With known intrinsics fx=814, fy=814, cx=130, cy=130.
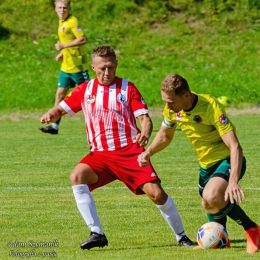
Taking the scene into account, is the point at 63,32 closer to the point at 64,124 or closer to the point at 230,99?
the point at 64,124

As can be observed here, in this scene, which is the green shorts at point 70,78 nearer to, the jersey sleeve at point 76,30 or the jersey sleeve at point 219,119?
the jersey sleeve at point 76,30

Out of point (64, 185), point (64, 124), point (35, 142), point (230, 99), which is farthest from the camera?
point (230, 99)

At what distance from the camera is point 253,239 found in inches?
251

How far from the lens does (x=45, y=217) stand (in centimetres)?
789

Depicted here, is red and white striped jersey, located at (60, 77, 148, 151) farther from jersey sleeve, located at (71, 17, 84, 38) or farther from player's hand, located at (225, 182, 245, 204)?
jersey sleeve, located at (71, 17, 84, 38)

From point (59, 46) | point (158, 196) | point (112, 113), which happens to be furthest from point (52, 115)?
point (59, 46)

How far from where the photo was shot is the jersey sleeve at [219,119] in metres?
6.29

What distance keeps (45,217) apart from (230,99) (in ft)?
38.9

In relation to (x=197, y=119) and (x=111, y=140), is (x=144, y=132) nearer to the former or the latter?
(x=111, y=140)

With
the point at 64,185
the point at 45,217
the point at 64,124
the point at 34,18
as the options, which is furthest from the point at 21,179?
the point at 34,18

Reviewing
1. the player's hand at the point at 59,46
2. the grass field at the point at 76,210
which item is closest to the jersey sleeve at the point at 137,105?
the grass field at the point at 76,210

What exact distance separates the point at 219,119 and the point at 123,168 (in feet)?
3.20

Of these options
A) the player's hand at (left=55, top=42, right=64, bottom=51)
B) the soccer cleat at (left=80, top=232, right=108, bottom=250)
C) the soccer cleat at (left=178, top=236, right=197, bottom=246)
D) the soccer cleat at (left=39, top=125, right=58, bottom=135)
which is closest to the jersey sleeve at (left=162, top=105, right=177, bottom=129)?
the soccer cleat at (left=178, top=236, right=197, bottom=246)

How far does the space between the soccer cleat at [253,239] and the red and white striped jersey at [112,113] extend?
4.10 feet
